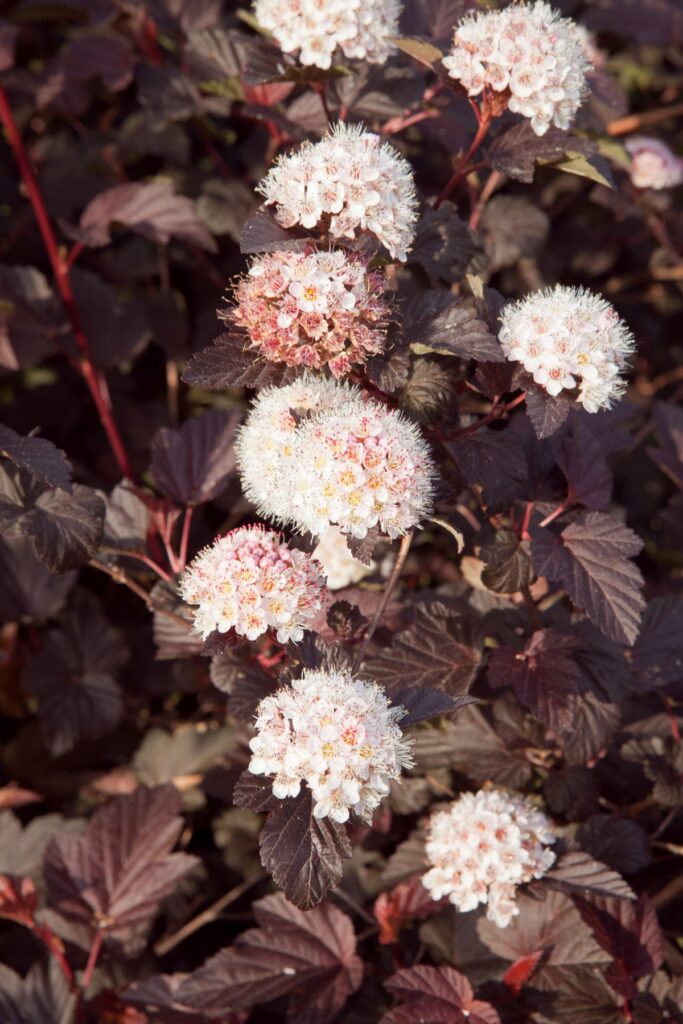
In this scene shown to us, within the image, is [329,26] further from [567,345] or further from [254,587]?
[254,587]

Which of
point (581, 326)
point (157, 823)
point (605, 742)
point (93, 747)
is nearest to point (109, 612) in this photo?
point (93, 747)

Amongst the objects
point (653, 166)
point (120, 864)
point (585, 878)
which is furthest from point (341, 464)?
point (653, 166)

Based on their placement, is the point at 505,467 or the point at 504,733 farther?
the point at 504,733

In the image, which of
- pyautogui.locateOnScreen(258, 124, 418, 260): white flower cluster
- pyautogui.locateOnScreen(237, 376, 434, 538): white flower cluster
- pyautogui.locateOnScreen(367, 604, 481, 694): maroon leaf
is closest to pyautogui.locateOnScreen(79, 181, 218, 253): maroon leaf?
pyautogui.locateOnScreen(258, 124, 418, 260): white flower cluster

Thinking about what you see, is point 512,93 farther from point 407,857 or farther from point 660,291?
point 660,291

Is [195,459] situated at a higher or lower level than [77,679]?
higher

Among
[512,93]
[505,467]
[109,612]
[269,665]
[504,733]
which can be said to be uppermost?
[512,93]
